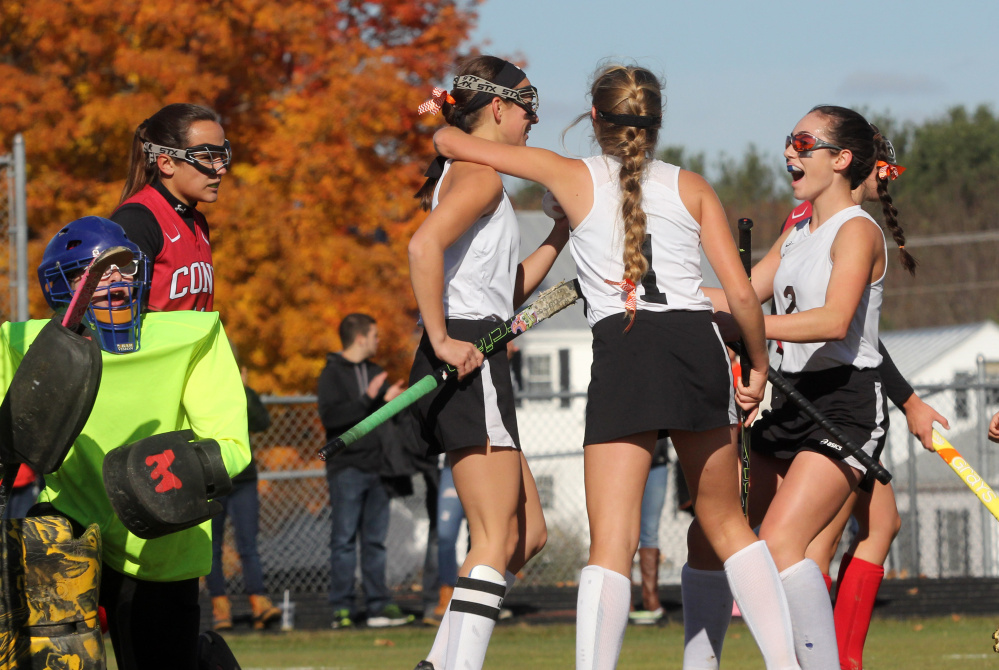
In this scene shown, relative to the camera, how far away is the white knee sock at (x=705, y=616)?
421 centimetres

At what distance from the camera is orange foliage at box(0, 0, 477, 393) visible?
485 inches

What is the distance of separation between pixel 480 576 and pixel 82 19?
419 inches

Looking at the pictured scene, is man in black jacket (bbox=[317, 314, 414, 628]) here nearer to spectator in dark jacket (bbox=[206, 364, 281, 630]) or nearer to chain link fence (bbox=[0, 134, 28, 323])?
spectator in dark jacket (bbox=[206, 364, 281, 630])

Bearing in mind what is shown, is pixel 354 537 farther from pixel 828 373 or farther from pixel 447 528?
pixel 828 373

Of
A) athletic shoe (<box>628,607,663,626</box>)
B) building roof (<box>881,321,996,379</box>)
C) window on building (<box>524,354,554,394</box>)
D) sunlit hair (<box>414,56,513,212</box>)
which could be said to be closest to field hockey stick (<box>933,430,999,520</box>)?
sunlit hair (<box>414,56,513,212</box>)

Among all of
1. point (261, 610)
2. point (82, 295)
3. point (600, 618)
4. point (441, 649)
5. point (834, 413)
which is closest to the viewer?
point (82, 295)

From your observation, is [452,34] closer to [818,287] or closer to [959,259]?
[818,287]

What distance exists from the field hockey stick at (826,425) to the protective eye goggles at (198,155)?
7.00 feet

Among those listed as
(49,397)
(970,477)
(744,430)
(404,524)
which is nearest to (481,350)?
(744,430)

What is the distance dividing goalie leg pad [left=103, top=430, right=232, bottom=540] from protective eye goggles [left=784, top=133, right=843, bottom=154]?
2635 millimetres

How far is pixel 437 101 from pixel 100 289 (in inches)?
62.5

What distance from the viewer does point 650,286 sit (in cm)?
380

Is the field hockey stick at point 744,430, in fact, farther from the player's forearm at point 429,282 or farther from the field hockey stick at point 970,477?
the player's forearm at point 429,282

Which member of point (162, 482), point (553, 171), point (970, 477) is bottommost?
point (970, 477)
